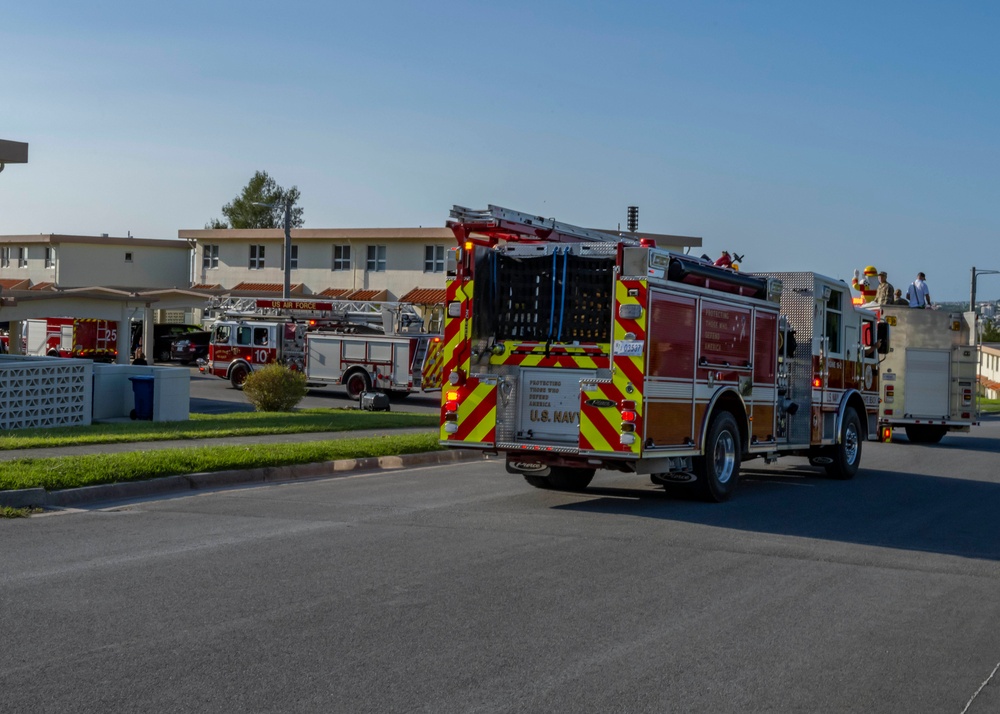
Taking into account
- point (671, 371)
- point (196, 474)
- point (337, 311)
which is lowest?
point (196, 474)

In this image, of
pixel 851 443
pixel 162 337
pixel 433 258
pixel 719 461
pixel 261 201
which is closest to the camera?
pixel 719 461

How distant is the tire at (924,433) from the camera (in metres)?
26.1

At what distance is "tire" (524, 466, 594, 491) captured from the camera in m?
13.8

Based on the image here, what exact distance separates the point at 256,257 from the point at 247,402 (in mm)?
32139

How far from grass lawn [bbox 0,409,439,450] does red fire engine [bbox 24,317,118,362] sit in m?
25.3

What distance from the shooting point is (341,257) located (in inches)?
2349

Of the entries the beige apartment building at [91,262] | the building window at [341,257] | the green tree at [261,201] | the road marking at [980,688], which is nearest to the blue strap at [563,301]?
the road marking at [980,688]

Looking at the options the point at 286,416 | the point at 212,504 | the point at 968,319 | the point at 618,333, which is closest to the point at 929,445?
the point at 968,319

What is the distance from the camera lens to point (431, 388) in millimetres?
33656

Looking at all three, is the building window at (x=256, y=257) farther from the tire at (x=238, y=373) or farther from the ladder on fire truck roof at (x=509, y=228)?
the ladder on fire truck roof at (x=509, y=228)

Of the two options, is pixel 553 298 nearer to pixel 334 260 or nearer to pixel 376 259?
pixel 376 259

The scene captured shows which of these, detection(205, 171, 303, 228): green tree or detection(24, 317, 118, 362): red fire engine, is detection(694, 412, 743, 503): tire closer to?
detection(24, 317, 118, 362): red fire engine

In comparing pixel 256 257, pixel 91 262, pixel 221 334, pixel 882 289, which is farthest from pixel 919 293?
pixel 91 262

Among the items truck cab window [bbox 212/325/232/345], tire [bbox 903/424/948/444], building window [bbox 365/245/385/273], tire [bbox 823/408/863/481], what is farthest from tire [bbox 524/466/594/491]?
building window [bbox 365/245/385/273]
